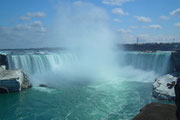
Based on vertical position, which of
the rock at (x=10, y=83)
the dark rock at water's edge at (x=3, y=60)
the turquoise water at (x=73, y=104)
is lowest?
the turquoise water at (x=73, y=104)

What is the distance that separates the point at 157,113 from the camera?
6.25 ft

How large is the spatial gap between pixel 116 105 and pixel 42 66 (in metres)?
12.6

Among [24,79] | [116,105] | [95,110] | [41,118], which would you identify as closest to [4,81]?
[24,79]

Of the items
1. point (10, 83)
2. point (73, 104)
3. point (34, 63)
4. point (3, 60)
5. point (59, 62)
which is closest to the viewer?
point (73, 104)

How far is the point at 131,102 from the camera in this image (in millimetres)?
9719

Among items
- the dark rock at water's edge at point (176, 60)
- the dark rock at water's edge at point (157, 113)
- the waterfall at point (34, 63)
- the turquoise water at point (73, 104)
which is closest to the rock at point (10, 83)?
the turquoise water at point (73, 104)

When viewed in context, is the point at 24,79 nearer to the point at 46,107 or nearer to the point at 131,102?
the point at 46,107

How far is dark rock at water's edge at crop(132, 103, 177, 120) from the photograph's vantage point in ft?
5.85

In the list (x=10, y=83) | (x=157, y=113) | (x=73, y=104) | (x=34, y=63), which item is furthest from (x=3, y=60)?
(x=157, y=113)

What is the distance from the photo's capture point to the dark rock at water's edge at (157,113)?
178 centimetres

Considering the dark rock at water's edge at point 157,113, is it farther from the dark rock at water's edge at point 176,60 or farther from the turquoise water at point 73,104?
the dark rock at water's edge at point 176,60

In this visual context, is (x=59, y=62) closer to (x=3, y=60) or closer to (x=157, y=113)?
(x=3, y=60)

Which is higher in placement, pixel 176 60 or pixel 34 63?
pixel 176 60

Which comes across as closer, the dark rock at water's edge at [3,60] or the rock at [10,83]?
the rock at [10,83]
